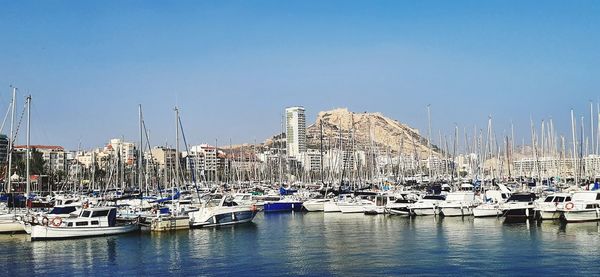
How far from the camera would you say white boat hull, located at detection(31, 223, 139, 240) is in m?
45.9

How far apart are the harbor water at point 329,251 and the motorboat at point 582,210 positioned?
4.07 ft

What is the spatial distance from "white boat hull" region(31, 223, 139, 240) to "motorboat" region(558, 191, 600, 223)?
117 feet

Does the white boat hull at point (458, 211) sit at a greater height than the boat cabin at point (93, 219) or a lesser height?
lesser

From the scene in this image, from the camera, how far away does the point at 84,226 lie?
4716 centimetres

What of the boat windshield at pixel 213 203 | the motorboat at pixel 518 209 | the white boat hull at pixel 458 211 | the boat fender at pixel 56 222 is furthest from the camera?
the white boat hull at pixel 458 211

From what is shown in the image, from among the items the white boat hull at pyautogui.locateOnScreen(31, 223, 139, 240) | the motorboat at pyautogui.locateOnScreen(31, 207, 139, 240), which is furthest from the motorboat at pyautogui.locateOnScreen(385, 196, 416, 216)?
the white boat hull at pyautogui.locateOnScreen(31, 223, 139, 240)

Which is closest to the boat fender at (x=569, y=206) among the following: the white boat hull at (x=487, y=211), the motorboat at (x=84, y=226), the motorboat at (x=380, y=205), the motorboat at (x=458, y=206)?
the white boat hull at (x=487, y=211)

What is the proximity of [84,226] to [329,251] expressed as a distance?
64.7ft

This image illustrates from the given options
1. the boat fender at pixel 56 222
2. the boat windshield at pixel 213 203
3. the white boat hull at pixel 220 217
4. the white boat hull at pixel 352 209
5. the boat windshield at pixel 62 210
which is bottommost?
the white boat hull at pixel 352 209

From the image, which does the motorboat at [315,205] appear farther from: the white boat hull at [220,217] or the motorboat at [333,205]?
the white boat hull at [220,217]

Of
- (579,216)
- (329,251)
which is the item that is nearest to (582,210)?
(579,216)

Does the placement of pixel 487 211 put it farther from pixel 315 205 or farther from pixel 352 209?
pixel 315 205

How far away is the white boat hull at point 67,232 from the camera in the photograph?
4591cm

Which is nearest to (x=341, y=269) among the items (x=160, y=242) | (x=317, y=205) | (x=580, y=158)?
(x=160, y=242)
